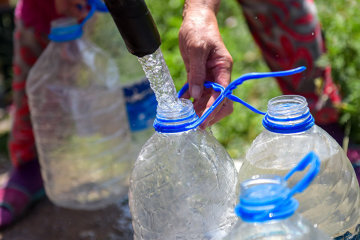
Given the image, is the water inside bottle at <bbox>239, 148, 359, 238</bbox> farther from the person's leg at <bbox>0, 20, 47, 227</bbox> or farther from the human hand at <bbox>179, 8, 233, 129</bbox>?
the person's leg at <bbox>0, 20, 47, 227</bbox>

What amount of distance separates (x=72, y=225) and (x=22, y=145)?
1.97 ft

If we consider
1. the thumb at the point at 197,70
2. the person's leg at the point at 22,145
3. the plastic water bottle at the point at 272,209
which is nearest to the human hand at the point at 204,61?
the thumb at the point at 197,70

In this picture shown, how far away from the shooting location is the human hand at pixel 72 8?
2453 mm

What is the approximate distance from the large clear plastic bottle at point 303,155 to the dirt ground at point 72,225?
1295 millimetres

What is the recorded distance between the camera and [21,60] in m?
2.61

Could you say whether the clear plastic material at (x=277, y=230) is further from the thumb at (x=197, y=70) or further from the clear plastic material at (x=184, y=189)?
the thumb at (x=197, y=70)

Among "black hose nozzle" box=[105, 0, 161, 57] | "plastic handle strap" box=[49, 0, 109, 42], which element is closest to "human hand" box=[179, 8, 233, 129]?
"black hose nozzle" box=[105, 0, 161, 57]

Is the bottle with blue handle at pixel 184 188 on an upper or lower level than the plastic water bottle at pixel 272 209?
lower

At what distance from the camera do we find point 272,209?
31.9 inches

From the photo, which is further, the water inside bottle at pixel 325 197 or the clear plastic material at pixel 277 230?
the water inside bottle at pixel 325 197

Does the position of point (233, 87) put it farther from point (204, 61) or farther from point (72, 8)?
point (72, 8)

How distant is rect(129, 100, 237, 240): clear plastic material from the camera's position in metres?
1.20

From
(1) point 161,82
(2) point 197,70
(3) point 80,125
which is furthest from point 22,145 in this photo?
(1) point 161,82

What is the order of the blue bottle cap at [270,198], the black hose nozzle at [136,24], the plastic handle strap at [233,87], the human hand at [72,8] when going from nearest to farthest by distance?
the blue bottle cap at [270,198] < the black hose nozzle at [136,24] < the plastic handle strap at [233,87] < the human hand at [72,8]
